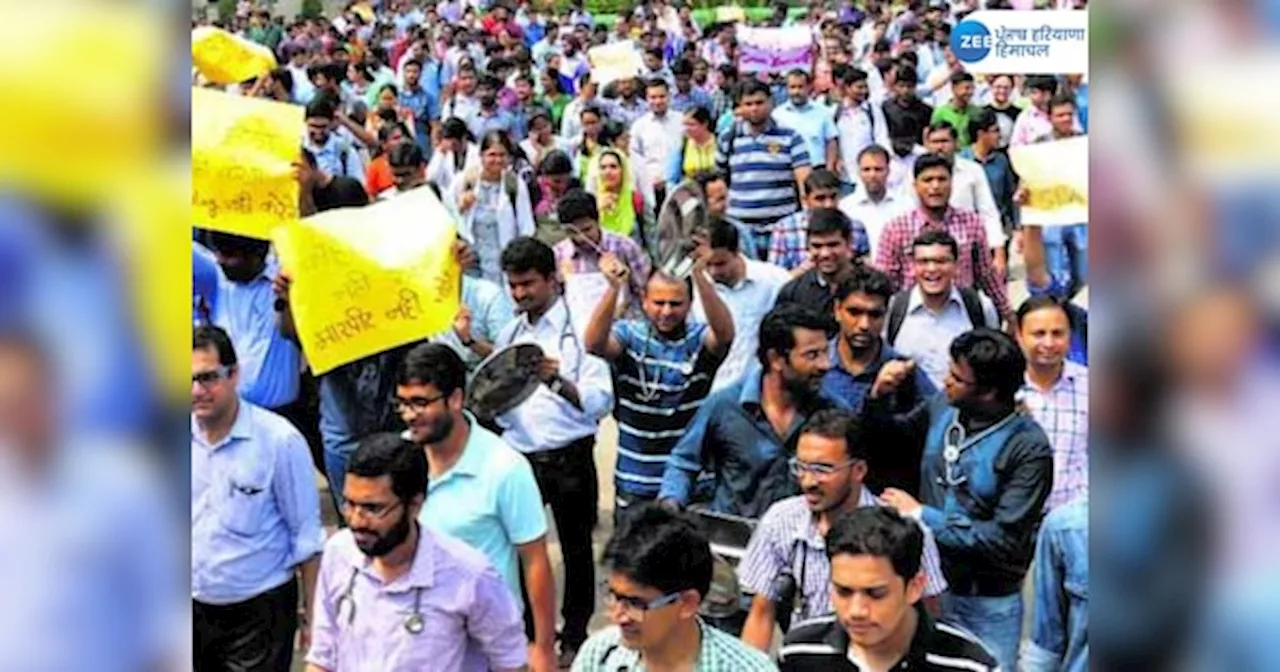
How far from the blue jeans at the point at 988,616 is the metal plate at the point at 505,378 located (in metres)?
1.59

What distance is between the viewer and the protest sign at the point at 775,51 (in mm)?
17062

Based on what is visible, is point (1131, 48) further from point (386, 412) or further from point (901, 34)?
point (901, 34)

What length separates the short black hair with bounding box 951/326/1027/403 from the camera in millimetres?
4375

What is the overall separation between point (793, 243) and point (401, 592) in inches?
152

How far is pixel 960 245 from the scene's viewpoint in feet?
21.7

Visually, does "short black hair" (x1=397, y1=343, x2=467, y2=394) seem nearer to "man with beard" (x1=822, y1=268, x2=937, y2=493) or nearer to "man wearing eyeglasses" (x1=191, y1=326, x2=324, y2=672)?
"man wearing eyeglasses" (x1=191, y1=326, x2=324, y2=672)

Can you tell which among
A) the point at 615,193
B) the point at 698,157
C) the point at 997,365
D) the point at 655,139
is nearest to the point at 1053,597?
the point at 997,365

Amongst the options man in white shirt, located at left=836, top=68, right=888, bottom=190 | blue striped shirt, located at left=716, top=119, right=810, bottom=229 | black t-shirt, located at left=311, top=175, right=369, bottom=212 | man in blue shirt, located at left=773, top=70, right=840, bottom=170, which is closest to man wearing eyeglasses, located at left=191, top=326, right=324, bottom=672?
black t-shirt, located at left=311, top=175, right=369, bottom=212

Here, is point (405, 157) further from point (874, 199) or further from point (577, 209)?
point (874, 199)

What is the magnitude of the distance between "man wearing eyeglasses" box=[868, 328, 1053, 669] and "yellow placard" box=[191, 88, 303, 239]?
6.78 ft

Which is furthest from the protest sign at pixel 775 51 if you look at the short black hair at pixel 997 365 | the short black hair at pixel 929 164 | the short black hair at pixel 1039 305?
the short black hair at pixel 997 365

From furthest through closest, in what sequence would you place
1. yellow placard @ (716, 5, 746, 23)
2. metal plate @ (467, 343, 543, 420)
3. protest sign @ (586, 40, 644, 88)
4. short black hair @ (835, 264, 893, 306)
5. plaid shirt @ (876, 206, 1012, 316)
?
yellow placard @ (716, 5, 746, 23) → protest sign @ (586, 40, 644, 88) → plaid shirt @ (876, 206, 1012, 316) → metal plate @ (467, 343, 543, 420) → short black hair @ (835, 264, 893, 306)

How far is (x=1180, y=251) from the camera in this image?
2.49 feet

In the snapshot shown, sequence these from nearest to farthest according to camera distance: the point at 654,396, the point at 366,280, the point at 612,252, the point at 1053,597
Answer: the point at 1053,597, the point at 366,280, the point at 654,396, the point at 612,252
